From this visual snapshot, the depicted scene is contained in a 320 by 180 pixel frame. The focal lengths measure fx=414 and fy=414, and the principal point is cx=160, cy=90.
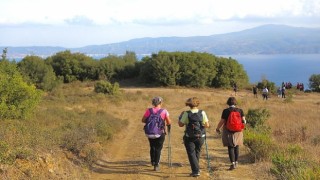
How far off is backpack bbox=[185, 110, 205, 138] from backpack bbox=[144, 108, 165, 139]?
2.35ft

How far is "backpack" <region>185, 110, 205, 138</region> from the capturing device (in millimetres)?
8484

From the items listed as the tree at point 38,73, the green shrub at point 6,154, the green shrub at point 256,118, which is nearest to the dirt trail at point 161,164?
the green shrub at point 6,154

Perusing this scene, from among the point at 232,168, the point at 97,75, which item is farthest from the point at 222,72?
the point at 232,168

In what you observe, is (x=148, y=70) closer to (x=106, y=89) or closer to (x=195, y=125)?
(x=106, y=89)

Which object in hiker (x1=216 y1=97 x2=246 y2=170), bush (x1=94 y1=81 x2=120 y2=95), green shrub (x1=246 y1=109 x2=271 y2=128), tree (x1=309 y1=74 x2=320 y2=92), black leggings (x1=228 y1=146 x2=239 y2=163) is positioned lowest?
tree (x1=309 y1=74 x2=320 y2=92)

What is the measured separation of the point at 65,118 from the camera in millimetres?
16484

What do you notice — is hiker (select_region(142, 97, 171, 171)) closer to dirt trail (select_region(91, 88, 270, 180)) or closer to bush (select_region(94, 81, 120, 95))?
dirt trail (select_region(91, 88, 270, 180))

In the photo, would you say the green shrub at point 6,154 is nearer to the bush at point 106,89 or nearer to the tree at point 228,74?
the bush at point 106,89

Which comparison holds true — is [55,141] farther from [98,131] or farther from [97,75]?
[97,75]

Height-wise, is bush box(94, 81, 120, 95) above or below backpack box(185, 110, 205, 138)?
below

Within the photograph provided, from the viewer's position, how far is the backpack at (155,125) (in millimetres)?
8961

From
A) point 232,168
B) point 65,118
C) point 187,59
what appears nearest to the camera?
point 232,168

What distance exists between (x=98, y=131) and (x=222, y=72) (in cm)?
3803

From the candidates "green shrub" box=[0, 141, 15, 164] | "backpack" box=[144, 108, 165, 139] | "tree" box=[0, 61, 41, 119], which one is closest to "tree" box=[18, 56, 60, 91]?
"tree" box=[0, 61, 41, 119]
